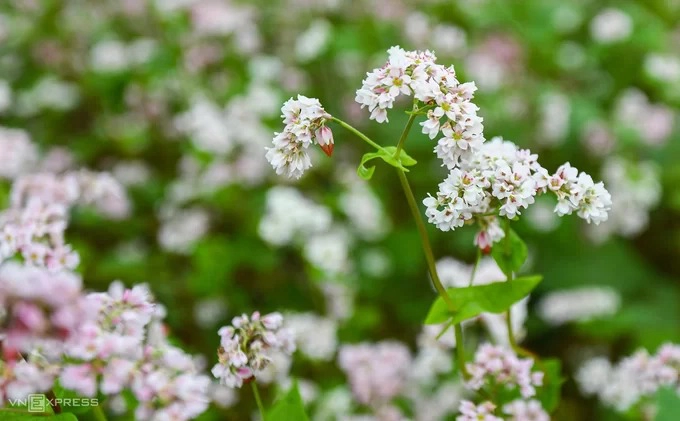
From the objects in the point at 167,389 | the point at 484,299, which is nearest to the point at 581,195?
the point at 484,299

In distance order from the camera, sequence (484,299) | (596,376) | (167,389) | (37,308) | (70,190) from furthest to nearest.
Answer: (596,376)
(70,190)
(484,299)
(167,389)
(37,308)

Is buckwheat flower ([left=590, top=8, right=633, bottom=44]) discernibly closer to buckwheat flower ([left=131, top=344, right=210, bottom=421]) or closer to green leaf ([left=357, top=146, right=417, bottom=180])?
green leaf ([left=357, top=146, right=417, bottom=180])

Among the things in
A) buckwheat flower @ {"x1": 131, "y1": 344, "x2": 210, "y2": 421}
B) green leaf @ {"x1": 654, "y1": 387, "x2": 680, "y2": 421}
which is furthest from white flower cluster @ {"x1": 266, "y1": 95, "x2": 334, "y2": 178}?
green leaf @ {"x1": 654, "y1": 387, "x2": 680, "y2": 421}

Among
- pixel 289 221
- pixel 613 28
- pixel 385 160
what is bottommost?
pixel 385 160

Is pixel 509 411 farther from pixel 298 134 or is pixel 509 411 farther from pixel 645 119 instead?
pixel 645 119

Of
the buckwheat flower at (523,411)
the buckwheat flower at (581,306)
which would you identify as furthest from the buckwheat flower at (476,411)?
the buckwheat flower at (581,306)

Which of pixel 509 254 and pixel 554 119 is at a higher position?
pixel 554 119

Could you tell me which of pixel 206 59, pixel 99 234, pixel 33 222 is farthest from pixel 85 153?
pixel 33 222
